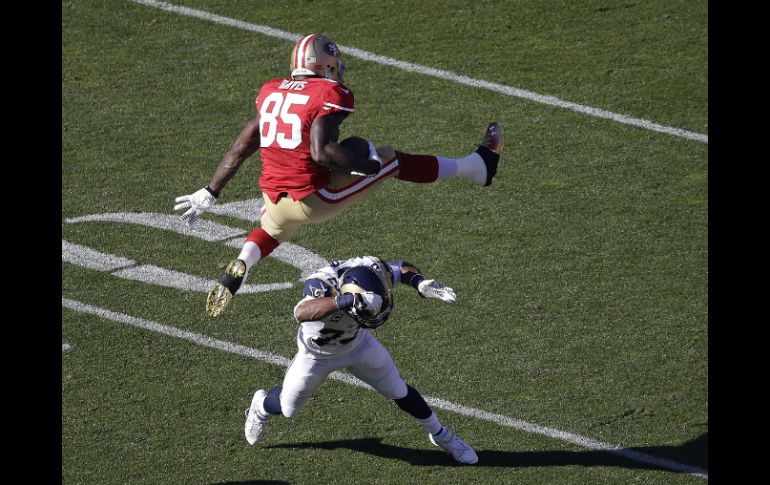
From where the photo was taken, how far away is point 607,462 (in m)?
8.19

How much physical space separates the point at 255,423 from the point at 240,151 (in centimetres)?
181

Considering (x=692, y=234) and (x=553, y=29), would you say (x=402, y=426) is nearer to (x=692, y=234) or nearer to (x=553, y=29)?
(x=692, y=234)

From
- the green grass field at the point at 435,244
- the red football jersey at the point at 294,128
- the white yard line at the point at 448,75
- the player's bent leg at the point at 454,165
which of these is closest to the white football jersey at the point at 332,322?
the red football jersey at the point at 294,128

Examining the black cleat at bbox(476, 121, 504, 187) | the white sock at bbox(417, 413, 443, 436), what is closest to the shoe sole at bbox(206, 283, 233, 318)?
the white sock at bbox(417, 413, 443, 436)

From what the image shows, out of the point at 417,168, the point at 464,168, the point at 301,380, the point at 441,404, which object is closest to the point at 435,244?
the point at 441,404

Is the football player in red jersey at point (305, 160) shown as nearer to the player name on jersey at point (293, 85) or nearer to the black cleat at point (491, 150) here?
the player name on jersey at point (293, 85)

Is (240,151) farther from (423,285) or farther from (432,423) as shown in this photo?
(432,423)

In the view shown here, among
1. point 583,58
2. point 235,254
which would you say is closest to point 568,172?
point 583,58

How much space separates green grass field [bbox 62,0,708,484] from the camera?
27.6 feet

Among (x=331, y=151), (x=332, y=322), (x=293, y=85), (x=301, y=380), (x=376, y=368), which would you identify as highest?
(x=293, y=85)

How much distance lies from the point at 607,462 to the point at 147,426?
3101 millimetres

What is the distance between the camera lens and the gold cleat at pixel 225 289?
760 centimetres

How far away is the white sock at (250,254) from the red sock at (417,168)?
1.00 metres

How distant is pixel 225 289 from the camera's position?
25.0ft
